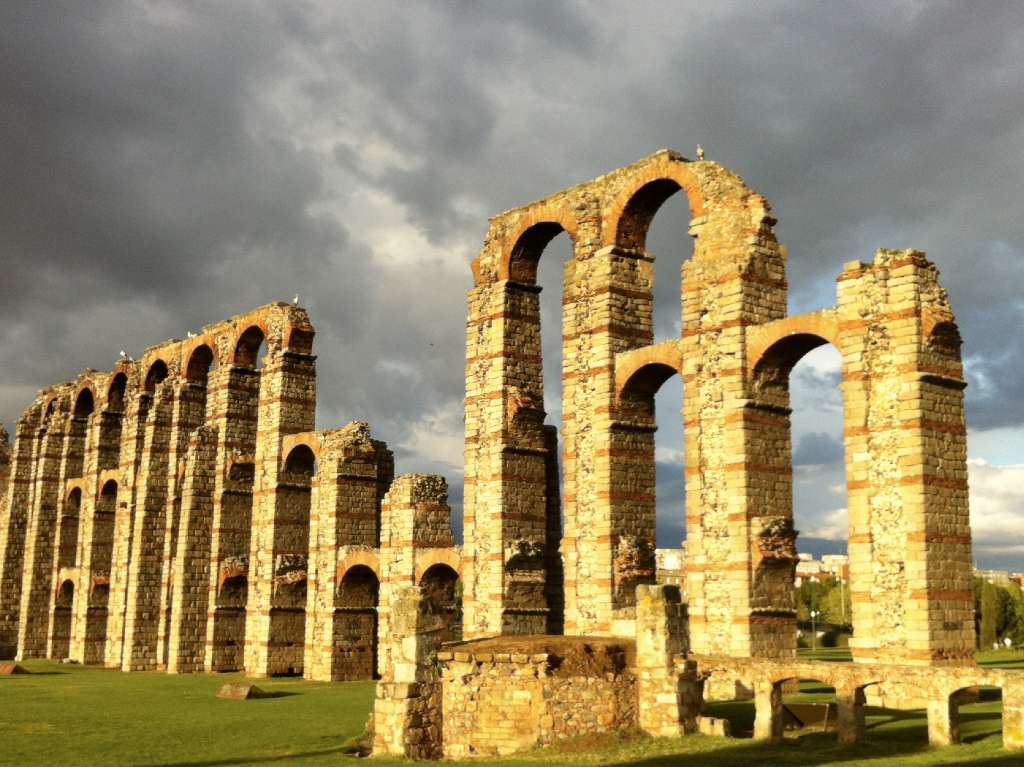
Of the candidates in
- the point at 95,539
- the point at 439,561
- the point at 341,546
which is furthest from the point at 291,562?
the point at 95,539

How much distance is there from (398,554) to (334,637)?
3913 millimetres

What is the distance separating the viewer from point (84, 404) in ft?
182

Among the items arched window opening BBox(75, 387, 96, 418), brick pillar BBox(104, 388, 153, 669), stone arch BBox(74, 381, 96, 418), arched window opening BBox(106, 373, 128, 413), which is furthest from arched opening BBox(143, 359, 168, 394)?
arched window opening BBox(75, 387, 96, 418)

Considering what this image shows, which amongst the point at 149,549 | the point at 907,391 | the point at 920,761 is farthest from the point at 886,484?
the point at 149,549

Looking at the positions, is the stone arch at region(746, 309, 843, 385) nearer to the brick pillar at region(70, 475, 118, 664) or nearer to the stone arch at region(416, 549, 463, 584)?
the stone arch at region(416, 549, 463, 584)

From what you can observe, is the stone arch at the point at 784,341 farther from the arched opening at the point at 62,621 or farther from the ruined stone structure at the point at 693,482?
the arched opening at the point at 62,621

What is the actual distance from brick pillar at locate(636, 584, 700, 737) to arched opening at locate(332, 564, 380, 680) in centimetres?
1788

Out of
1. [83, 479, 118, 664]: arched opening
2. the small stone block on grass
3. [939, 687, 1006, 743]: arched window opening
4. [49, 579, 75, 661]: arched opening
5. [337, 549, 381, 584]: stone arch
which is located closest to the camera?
[939, 687, 1006, 743]: arched window opening

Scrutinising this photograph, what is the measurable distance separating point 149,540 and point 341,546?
12.7 meters

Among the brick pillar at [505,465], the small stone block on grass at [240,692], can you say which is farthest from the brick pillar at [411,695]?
the small stone block on grass at [240,692]

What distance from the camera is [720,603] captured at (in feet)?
80.4

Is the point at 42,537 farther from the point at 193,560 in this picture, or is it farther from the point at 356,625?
the point at 356,625

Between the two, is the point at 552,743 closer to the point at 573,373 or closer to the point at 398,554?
the point at 573,373

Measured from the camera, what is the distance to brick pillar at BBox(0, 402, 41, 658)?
54841 mm
